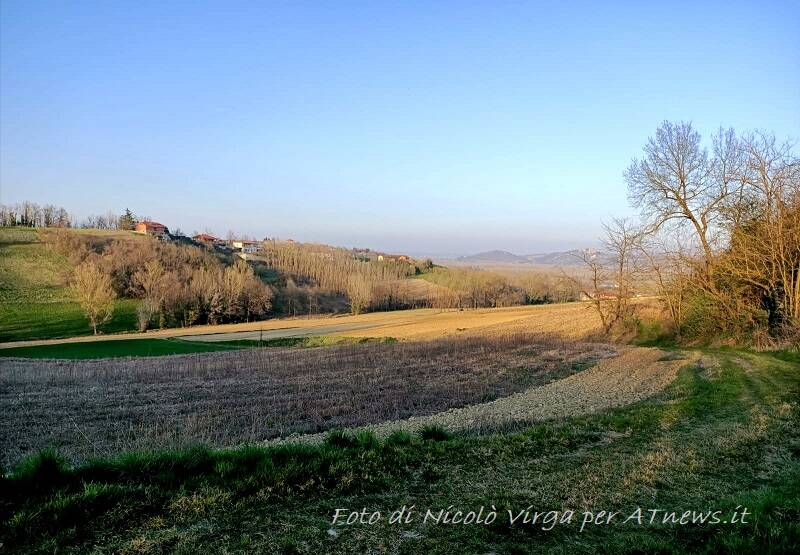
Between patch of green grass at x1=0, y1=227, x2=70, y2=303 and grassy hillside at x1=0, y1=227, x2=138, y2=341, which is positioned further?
patch of green grass at x1=0, y1=227, x2=70, y2=303

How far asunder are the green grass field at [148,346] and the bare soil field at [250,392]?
11.8 m

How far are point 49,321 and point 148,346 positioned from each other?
27.1 meters

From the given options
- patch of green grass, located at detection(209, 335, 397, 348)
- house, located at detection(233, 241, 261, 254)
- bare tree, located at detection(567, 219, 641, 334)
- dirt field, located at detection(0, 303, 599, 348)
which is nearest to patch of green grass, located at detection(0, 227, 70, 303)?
dirt field, located at detection(0, 303, 599, 348)

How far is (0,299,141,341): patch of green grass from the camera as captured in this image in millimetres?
63438

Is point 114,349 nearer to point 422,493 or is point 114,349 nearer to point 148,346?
point 148,346

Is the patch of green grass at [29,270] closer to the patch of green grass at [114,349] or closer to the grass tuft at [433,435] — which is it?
the patch of green grass at [114,349]

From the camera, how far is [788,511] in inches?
208

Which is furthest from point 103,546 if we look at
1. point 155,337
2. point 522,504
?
point 155,337

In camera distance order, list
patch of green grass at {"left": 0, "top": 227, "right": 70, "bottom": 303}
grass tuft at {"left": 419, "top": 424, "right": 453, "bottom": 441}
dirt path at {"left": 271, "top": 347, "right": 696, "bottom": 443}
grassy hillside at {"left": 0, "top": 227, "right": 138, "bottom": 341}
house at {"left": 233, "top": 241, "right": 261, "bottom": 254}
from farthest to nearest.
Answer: house at {"left": 233, "top": 241, "right": 261, "bottom": 254}, patch of green grass at {"left": 0, "top": 227, "right": 70, "bottom": 303}, grassy hillside at {"left": 0, "top": 227, "right": 138, "bottom": 341}, dirt path at {"left": 271, "top": 347, "right": 696, "bottom": 443}, grass tuft at {"left": 419, "top": 424, "right": 453, "bottom": 441}

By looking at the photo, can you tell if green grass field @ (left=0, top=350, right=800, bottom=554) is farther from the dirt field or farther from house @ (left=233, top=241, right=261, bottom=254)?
house @ (left=233, top=241, right=261, bottom=254)

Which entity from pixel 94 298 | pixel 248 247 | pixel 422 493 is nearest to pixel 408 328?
pixel 94 298

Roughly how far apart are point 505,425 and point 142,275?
87.3 meters

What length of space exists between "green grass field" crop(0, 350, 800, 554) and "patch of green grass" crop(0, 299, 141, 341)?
69.4 metres

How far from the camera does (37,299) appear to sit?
252 feet
